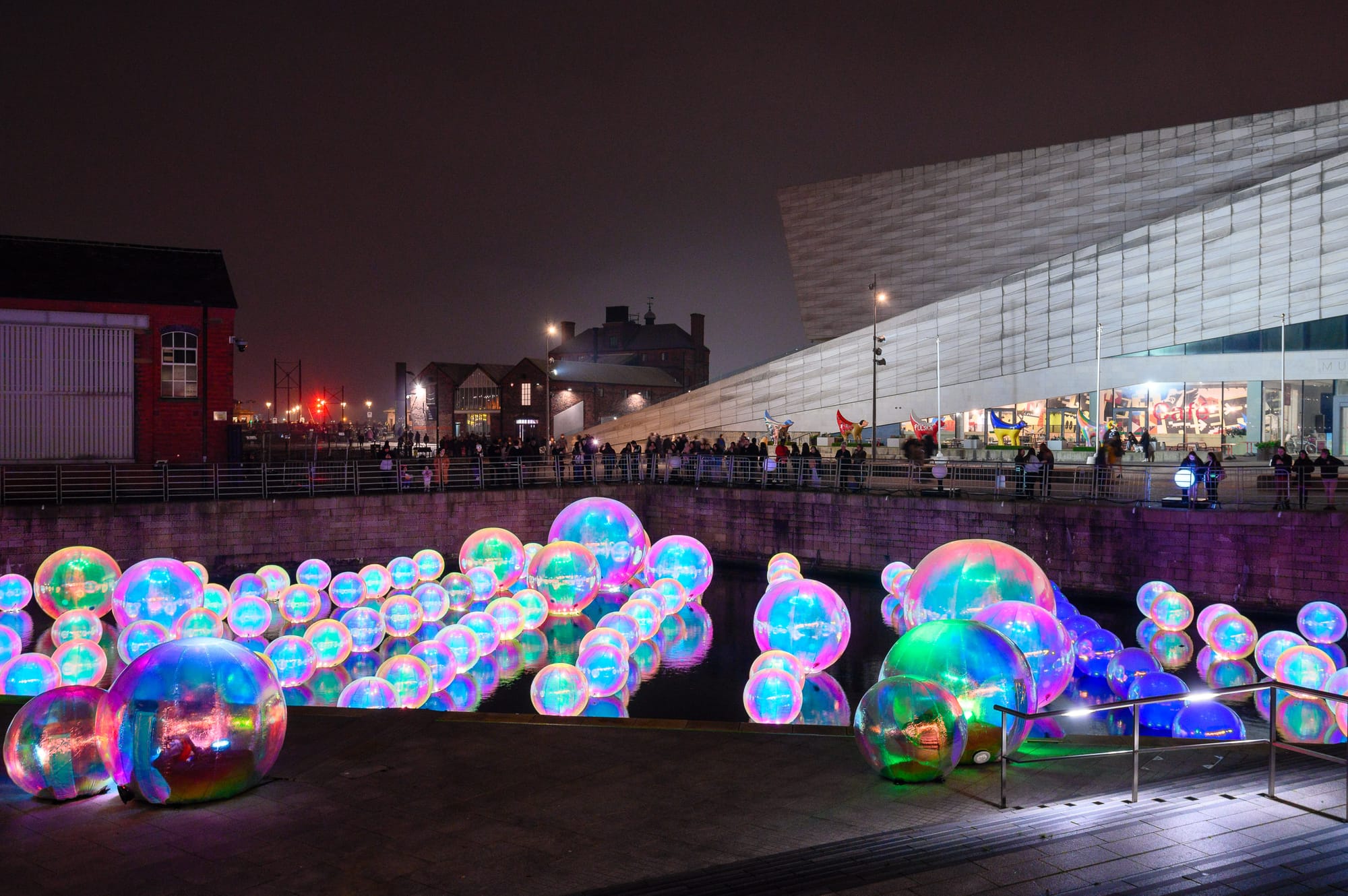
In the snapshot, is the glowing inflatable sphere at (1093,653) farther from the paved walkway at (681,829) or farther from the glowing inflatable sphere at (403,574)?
the glowing inflatable sphere at (403,574)

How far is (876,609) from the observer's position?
23.2 metres

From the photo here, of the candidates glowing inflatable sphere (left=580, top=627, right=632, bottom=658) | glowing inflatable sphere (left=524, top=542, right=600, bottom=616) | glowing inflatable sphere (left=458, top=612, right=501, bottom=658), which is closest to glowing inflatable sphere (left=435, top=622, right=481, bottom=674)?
glowing inflatable sphere (left=458, top=612, right=501, bottom=658)

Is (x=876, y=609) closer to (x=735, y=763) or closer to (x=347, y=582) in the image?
(x=347, y=582)

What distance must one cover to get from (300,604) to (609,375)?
64320 mm

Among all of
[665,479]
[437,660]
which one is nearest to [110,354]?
[665,479]

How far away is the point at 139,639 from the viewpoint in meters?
14.7

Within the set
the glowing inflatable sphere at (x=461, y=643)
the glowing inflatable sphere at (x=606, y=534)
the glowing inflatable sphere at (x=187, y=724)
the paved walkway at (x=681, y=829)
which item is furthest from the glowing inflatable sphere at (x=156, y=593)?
the glowing inflatable sphere at (x=187, y=724)

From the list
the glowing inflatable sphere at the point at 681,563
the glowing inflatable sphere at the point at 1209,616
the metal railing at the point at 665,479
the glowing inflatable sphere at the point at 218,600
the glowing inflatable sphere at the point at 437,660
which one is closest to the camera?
the glowing inflatable sphere at the point at 437,660

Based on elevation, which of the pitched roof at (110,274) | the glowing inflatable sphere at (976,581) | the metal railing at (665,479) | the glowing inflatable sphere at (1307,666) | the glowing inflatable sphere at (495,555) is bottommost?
the glowing inflatable sphere at (1307,666)

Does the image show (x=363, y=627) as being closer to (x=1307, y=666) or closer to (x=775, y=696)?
(x=775, y=696)

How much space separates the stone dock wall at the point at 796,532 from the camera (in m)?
21.5

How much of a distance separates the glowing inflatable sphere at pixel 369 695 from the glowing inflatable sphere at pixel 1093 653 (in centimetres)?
935

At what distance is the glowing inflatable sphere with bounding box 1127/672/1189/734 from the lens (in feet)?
38.6

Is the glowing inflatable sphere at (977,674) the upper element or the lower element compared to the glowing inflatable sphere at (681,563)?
upper
